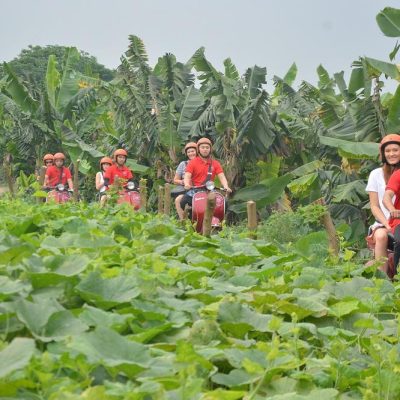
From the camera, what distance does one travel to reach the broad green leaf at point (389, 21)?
46.7ft

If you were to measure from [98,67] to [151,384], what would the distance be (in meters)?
62.5

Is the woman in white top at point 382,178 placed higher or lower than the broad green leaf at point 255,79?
lower

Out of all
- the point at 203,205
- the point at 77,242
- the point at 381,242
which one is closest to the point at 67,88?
the point at 203,205

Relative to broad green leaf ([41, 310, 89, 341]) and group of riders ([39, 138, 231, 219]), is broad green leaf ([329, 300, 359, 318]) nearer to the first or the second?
broad green leaf ([41, 310, 89, 341])

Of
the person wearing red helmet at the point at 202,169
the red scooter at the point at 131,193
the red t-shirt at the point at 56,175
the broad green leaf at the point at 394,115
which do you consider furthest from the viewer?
the red t-shirt at the point at 56,175

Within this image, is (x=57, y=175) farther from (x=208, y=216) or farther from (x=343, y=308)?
(x=343, y=308)

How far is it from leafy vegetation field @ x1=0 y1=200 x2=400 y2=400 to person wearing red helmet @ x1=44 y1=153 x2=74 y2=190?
14.2 meters

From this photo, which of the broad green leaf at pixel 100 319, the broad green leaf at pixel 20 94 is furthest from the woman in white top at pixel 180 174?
the broad green leaf at pixel 100 319

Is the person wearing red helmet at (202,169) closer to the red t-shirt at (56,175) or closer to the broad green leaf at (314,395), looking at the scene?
the red t-shirt at (56,175)

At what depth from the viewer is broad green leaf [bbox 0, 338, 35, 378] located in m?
2.21

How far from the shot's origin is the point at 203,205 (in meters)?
13.0

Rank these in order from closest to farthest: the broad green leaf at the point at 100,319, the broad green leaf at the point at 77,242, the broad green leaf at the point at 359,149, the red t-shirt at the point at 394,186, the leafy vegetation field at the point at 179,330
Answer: the leafy vegetation field at the point at 179,330
the broad green leaf at the point at 100,319
the broad green leaf at the point at 77,242
the red t-shirt at the point at 394,186
the broad green leaf at the point at 359,149

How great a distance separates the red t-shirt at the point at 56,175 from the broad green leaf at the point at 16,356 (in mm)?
16428

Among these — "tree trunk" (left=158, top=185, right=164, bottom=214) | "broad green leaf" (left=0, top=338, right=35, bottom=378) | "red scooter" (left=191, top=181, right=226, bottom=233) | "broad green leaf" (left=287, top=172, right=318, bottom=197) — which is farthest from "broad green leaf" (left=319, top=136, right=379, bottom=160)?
"broad green leaf" (left=0, top=338, right=35, bottom=378)
